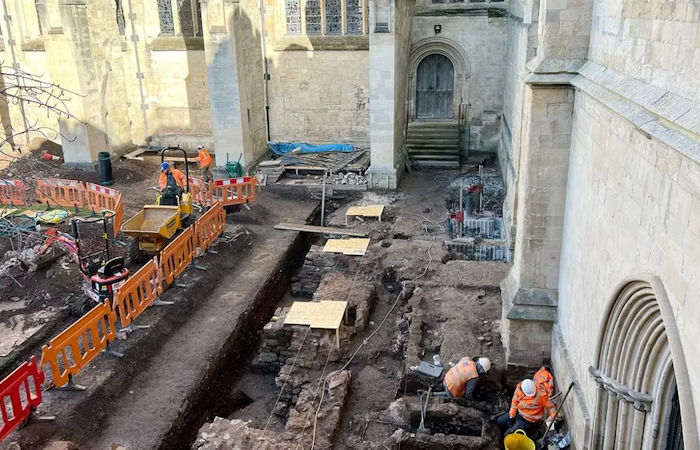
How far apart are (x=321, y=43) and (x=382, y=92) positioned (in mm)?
4166

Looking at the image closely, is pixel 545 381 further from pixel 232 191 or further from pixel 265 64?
pixel 265 64

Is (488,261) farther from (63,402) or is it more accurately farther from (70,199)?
(70,199)

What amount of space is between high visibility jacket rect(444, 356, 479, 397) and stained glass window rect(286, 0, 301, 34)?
1502 cm

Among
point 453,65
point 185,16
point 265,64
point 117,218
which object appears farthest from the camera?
point 185,16

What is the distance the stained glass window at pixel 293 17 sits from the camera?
20.2 metres

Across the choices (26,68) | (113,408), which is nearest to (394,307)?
(113,408)

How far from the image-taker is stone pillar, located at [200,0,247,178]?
17734 mm

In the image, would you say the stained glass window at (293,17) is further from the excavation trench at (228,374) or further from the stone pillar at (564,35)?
the stone pillar at (564,35)

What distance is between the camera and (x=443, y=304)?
11.0 meters

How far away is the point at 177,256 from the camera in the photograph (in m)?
12.4

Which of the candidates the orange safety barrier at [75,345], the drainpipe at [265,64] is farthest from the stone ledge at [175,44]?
the orange safety barrier at [75,345]

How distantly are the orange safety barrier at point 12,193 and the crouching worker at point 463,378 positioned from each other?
13.4 m

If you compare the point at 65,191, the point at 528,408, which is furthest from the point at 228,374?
the point at 65,191

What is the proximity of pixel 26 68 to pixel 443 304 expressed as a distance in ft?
62.2
